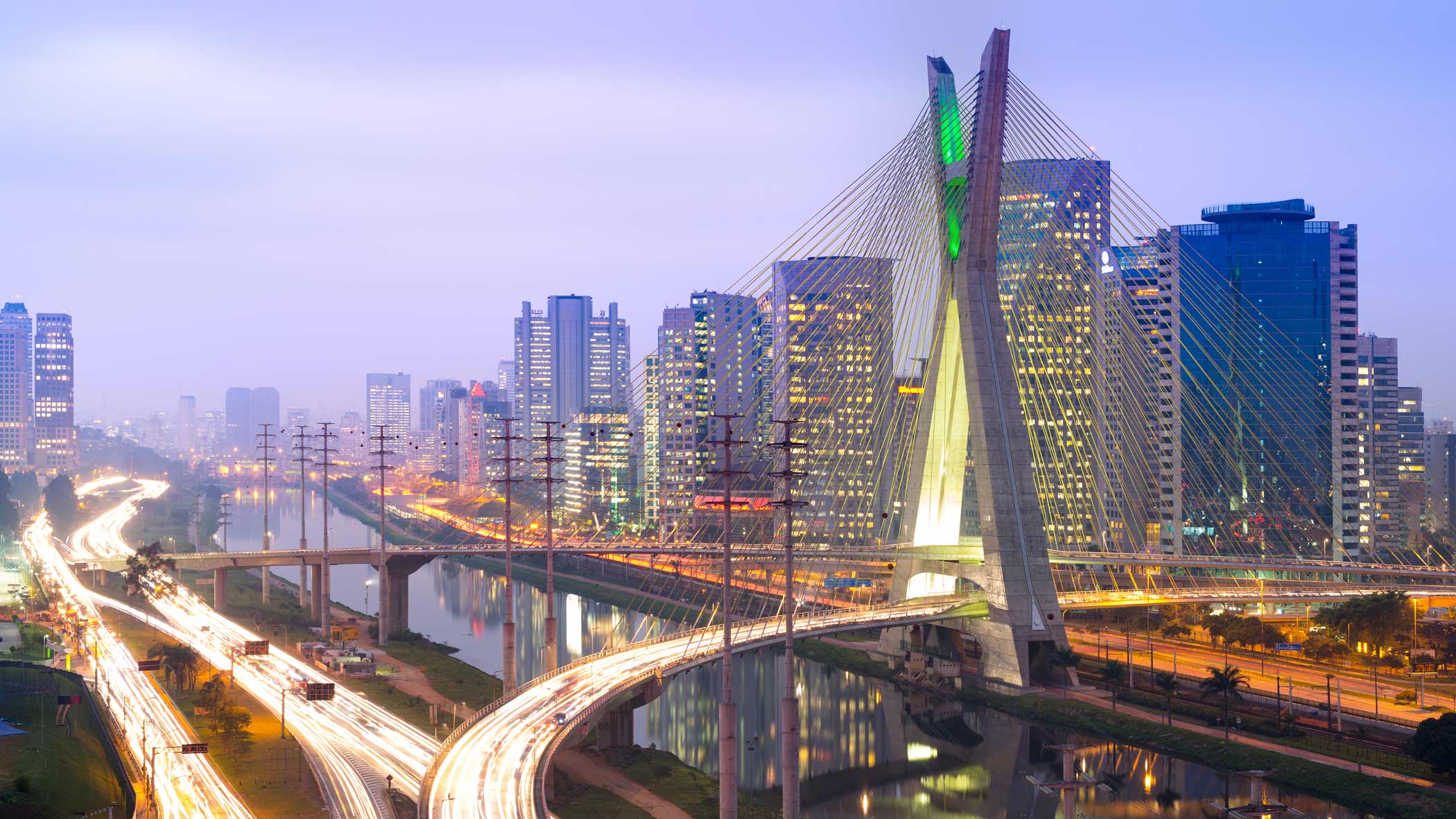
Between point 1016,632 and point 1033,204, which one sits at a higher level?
point 1033,204

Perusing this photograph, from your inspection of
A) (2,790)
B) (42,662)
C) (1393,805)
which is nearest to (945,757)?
(1393,805)

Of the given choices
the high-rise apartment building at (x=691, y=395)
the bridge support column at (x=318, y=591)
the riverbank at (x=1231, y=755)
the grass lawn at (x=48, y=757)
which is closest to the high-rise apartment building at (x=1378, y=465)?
the high-rise apartment building at (x=691, y=395)

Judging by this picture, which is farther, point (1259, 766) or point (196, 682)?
point (196, 682)

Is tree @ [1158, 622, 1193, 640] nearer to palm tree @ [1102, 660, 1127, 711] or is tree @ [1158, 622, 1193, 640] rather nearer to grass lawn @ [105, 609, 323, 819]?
palm tree @ [1102, 660, 1127, 711]

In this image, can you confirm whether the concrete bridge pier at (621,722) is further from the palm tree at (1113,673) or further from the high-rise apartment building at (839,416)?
the high-rise apartment building at (839,416)

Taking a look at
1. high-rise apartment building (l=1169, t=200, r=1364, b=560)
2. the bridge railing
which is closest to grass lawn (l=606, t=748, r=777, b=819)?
the bridge railing

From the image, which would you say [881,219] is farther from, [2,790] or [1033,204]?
[1033,204]
